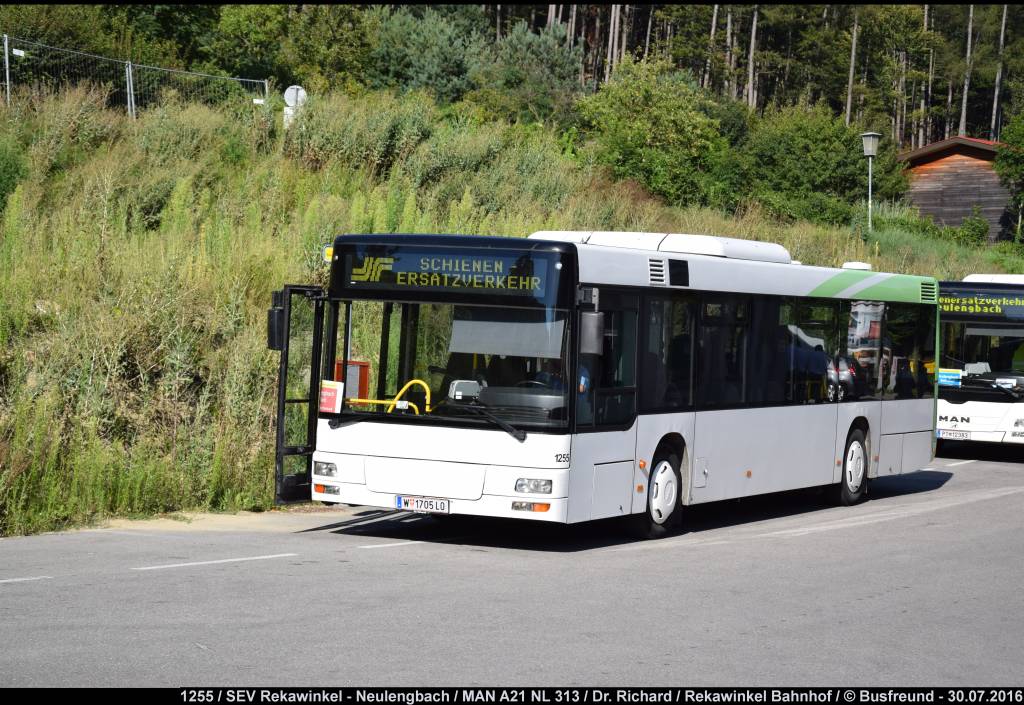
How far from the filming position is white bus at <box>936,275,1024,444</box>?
23.4m

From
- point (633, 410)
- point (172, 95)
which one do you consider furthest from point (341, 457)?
point (172, 95)

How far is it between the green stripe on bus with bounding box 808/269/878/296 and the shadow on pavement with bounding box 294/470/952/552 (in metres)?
2.72

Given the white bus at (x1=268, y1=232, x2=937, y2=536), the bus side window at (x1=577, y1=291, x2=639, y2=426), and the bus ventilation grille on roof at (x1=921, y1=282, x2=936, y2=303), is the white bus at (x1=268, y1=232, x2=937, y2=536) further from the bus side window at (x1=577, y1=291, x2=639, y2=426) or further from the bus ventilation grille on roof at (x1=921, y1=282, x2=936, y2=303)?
the bus ventilation grille on roof at (x1=921, y1=282, x2=936, y2=303)

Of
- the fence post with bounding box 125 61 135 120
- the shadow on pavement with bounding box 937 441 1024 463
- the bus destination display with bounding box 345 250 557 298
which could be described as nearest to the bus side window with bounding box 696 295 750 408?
the bus destination display with bounding box 345 250 557 298

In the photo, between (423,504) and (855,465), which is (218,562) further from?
(855,465)

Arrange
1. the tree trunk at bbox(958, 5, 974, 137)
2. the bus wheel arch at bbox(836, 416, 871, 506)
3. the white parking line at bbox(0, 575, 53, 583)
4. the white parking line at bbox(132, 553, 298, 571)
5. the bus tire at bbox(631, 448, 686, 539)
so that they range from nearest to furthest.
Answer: the white parking line at bbox(0, 575, 53, 583), the white parking line at bbox(132, 553, 298, 571), the bus tire at bbox(631, 448, 686, 539), the bus wheel arch at bbox(836, 416, 871, 506), the tree trunk at bbox(958, 5, 974, 137)

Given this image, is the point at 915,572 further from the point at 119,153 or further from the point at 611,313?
the point at 119,153

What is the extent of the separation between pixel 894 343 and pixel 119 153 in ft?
44.4

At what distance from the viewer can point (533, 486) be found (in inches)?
459

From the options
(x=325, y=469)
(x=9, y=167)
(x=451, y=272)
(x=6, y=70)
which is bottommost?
(x=325, y=469)

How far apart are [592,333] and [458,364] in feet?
4.28

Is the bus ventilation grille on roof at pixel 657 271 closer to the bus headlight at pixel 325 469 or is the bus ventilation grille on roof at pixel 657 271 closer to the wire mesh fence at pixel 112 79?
the bus headlight at pixel 325 469

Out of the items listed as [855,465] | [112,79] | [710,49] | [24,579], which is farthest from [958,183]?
[24,579]

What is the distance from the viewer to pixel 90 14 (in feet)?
95.3
